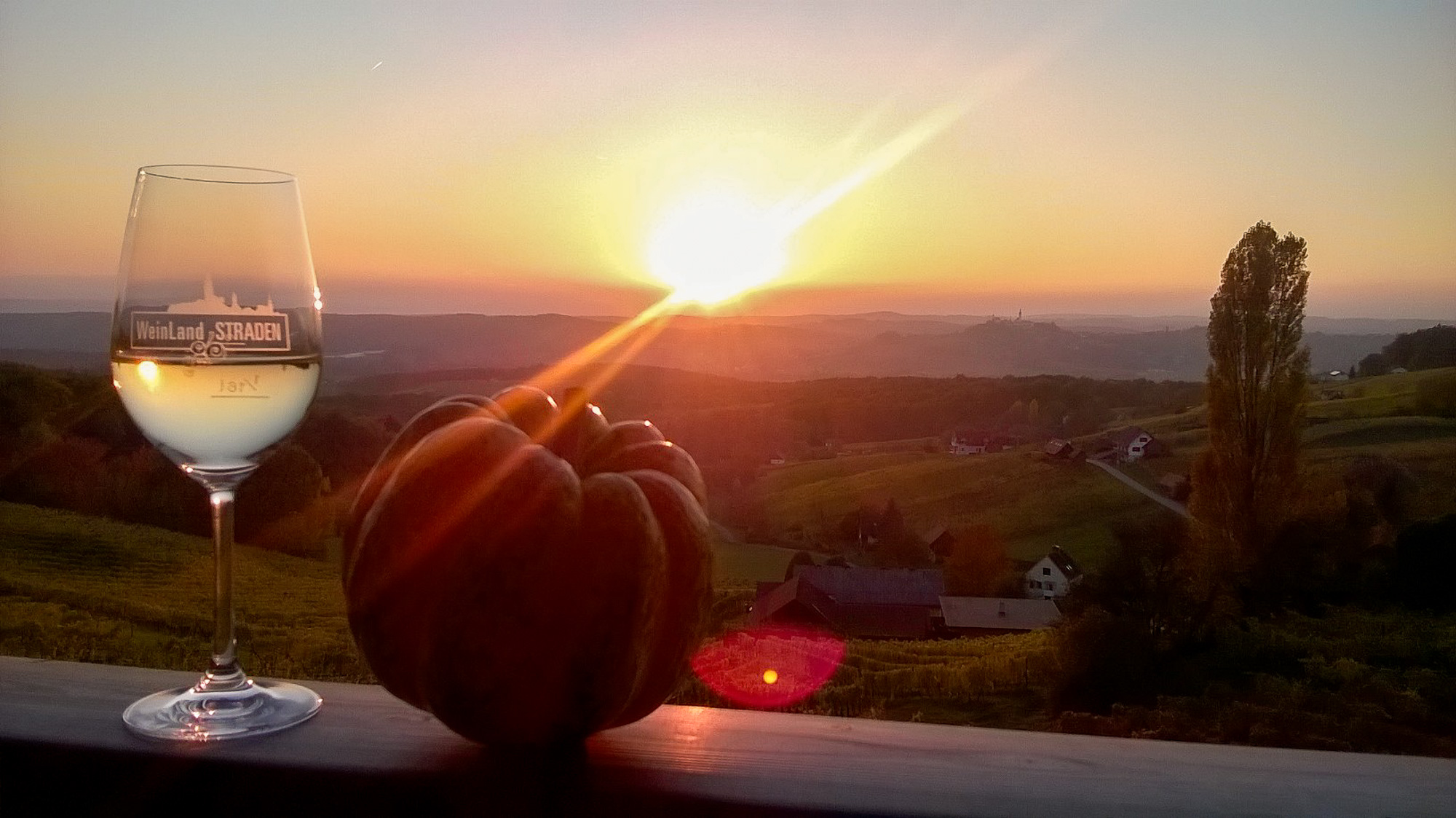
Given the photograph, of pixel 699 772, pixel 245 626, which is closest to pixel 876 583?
pixel 245 626

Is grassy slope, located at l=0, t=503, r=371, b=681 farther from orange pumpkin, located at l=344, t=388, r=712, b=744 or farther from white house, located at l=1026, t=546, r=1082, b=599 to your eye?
white house, located at l=1026, t=546, r=1082, b=599

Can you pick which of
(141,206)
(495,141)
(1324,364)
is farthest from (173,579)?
(1324,364)

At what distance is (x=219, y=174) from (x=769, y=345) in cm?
167

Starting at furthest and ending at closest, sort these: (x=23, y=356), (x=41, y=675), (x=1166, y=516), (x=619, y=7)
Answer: (x=1166, y=516) < (x=23, y=356) < (x=619, y=7) < (x=41, y=675)

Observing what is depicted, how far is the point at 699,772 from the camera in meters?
0.78

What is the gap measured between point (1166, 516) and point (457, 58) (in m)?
2.48

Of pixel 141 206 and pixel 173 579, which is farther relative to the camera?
pixel 173 579

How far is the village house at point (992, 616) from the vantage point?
2.43m

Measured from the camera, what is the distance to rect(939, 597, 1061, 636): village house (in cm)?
243

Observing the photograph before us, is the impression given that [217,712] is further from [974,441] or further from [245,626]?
[974,441]

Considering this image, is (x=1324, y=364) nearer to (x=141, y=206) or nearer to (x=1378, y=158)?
(x=1378, y=158)

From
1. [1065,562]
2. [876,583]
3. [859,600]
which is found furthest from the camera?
[1065,562]

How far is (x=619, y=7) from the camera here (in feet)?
7.52

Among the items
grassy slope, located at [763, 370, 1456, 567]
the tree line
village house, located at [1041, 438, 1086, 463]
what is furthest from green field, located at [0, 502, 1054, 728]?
village house, located at [1041, 438, 1086, 463]
